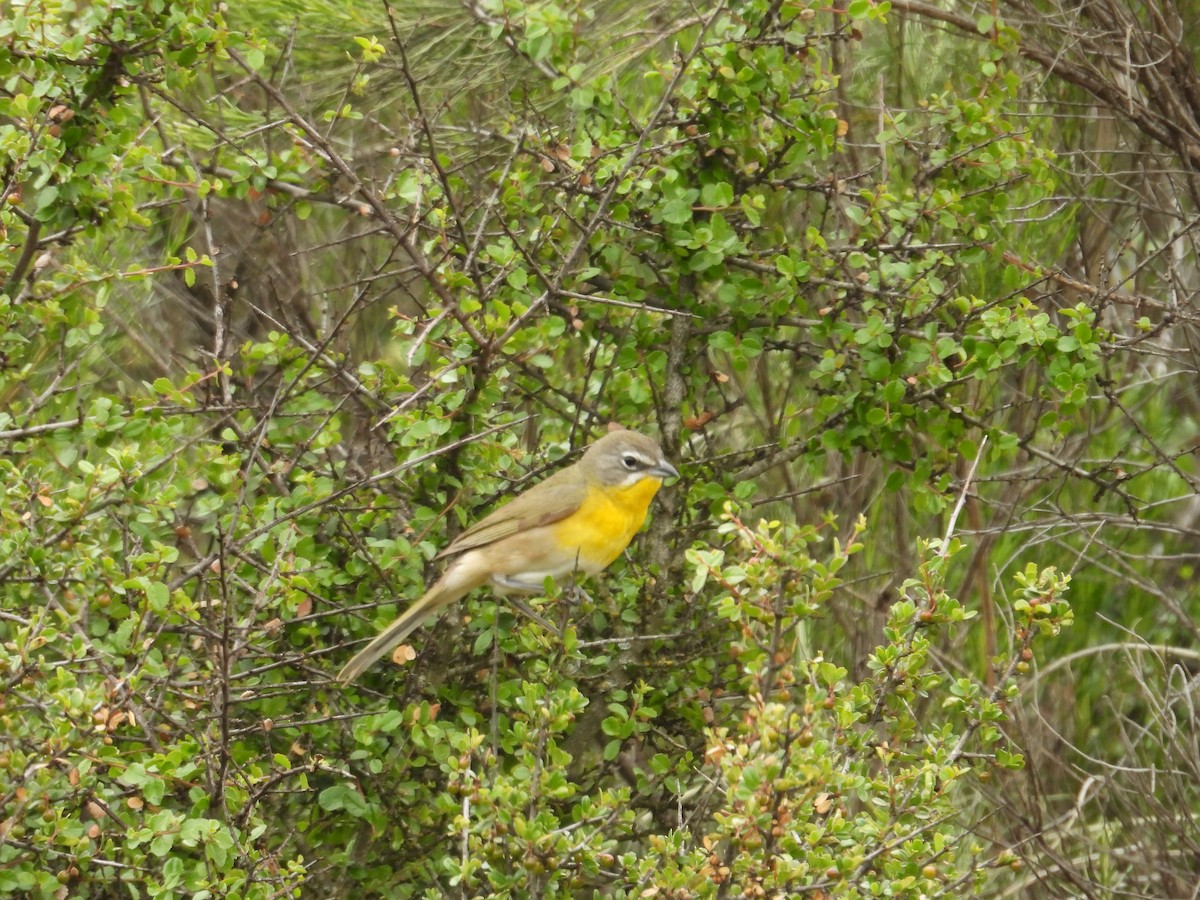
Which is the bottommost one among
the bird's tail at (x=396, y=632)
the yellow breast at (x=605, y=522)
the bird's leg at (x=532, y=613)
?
the yellow breast at (x=605, y=522)

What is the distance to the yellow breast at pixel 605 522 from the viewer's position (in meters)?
4.80

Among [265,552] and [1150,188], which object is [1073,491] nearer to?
[1150,188]

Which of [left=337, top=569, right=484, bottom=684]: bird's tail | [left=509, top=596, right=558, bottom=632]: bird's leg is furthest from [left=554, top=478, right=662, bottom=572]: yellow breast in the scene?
[left=337, top=569, right=484, bottom=684]: bird's tail

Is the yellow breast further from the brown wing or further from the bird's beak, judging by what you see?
the bird's beak

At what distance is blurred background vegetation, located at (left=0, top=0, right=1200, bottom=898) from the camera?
328cm

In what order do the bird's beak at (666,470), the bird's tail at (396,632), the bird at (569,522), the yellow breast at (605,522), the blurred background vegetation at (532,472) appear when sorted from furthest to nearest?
the yellow breast at (605,522) < the bird's beak at (666,470) < the bird at (569,522) < the bird's tail at (396,632) < the blurred background vegetation at (532,472)

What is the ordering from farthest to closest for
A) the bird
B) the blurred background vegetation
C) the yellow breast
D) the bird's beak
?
the yellow breast → the bird's beak → the bird → the blurred background vegetation

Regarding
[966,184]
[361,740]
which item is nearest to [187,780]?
[361,740]

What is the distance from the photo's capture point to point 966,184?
4.54 meters

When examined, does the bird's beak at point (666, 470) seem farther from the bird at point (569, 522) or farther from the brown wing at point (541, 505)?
the brown wing at point (541, 505)

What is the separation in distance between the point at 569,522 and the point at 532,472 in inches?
29.4

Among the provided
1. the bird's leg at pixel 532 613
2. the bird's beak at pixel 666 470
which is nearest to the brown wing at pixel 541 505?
the bird's leg at pixel 532 613

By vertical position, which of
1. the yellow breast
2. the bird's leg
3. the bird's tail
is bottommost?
the yellow breast

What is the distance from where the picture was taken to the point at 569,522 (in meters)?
4.97
